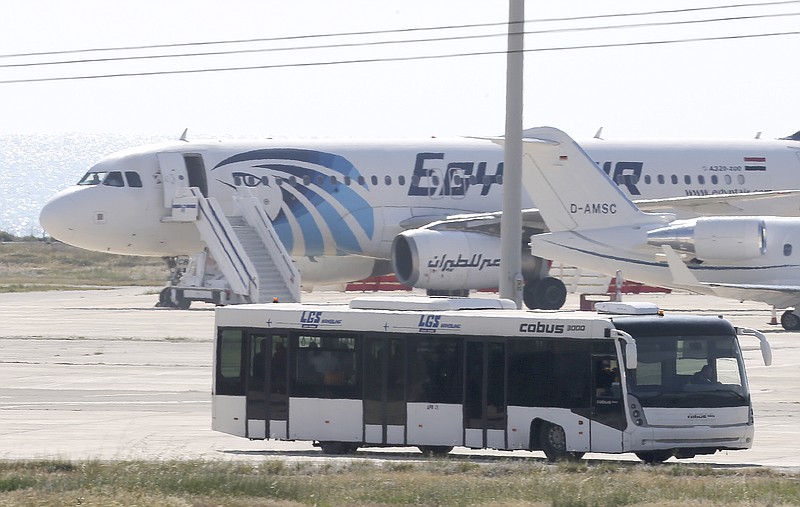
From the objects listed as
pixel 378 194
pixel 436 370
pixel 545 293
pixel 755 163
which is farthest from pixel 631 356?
pixel 755 163

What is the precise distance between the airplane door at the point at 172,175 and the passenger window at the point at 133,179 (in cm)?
78

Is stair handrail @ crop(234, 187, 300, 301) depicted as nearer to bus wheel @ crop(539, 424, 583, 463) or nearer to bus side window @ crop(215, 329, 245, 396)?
bus side window @ crop(215, 329, 245, 396)

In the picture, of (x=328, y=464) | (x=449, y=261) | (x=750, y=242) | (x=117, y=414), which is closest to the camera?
(x=328, y=464)

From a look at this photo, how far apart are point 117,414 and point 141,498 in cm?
1115

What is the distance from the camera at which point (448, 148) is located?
5200 centimetres

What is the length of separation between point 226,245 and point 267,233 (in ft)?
4.83

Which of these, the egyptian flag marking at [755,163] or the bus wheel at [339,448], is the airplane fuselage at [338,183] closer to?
the egyptian flag marking at [755,163]

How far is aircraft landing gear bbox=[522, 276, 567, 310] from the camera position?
50125 millimetres

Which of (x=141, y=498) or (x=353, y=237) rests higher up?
(x=353, y=237)

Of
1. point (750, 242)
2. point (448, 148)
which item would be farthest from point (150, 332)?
point (750, 242)

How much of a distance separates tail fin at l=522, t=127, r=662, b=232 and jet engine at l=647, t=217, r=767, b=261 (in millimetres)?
1746

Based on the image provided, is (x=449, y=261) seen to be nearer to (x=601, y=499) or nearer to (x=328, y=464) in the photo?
(x=328, y=464)

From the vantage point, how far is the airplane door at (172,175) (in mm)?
49531

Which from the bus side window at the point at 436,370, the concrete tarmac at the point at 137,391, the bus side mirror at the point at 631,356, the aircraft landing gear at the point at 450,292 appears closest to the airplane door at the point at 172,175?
the concrete tarmac at the point at 137,391
